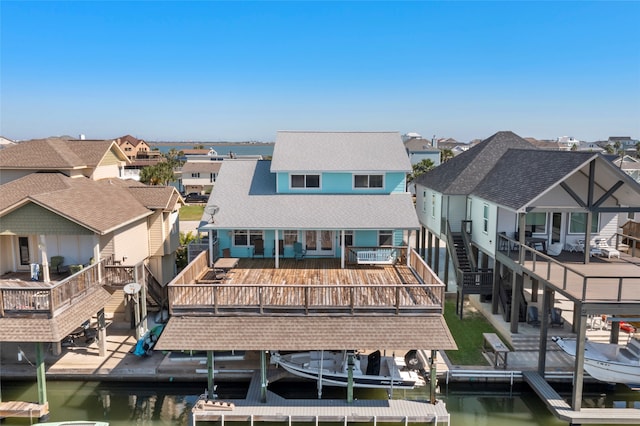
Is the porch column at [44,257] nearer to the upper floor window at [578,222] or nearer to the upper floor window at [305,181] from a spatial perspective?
the upper floor window at [305,181]

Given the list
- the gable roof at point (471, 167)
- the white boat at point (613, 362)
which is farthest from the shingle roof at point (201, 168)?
the white boat at point (613, 362)

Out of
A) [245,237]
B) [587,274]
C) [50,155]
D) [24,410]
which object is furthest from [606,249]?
[50,155]

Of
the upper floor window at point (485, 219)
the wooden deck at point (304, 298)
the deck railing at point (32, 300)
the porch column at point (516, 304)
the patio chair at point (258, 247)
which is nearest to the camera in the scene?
the wooden deck at point (304, 298)

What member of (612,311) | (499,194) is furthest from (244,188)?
(612,311)

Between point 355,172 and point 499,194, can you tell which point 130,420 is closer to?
point 355,172

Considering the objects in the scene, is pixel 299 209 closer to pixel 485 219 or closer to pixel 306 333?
pixel 306 333
